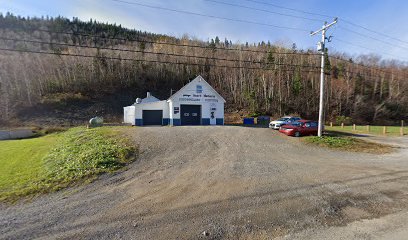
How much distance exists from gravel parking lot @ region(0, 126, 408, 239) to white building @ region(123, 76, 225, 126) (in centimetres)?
1698

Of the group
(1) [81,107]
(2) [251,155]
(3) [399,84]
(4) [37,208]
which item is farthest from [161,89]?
(3) [399,84]

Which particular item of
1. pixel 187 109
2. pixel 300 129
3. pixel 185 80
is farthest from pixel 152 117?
pixel 185 80

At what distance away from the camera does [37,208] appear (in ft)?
21.6

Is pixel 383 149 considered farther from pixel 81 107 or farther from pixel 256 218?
pixel 81 107

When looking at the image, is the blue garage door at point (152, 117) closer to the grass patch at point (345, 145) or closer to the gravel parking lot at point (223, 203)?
the grass patch at point (345, 145)

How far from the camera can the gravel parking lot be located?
5.09 m

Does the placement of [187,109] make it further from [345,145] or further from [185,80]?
[185,80]

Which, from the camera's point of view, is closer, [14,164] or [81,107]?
[14,164]

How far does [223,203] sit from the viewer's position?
6375 millimetres

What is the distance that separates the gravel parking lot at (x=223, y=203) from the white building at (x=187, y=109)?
55.7 feet

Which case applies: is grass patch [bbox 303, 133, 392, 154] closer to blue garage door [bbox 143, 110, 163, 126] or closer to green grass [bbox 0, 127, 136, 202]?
Result: green grass [bbox 0, 127, 136, 202]

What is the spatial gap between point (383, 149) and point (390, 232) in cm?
1413

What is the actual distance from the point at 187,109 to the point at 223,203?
74.2 feet

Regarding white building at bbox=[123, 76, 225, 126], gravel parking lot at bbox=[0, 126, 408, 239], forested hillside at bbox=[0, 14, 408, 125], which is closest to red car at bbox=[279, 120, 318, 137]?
gravel parking lot at bbox=[0, 126, 408, 239]
